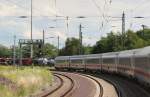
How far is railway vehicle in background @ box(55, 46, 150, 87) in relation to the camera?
119 feet

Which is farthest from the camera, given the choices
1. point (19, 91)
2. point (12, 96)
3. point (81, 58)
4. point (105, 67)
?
point (81, 58)

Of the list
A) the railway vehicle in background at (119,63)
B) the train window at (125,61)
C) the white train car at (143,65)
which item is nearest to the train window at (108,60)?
the railway vehicle in background at (119,63)

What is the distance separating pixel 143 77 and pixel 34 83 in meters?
10.9

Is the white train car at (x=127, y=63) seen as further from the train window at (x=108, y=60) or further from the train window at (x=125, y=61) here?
the train window at (x=108, y=60)

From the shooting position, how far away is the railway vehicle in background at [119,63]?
3619 centimetres

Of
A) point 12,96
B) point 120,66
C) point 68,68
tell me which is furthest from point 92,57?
point 12,96

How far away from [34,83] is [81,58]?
44579 millimetres

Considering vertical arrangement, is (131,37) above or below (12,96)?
above

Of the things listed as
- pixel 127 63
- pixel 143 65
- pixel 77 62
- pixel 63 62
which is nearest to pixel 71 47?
pixel 63 62

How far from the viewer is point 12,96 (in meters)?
31.6

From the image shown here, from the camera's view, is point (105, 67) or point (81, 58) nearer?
point (105, 67)

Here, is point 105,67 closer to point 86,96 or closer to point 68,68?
point 68,68

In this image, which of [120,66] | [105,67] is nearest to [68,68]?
[105,67]

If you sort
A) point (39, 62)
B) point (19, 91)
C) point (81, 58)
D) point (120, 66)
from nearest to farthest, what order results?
point (19, 91), point (120, 66), point (81, 58), point (39, 62)
